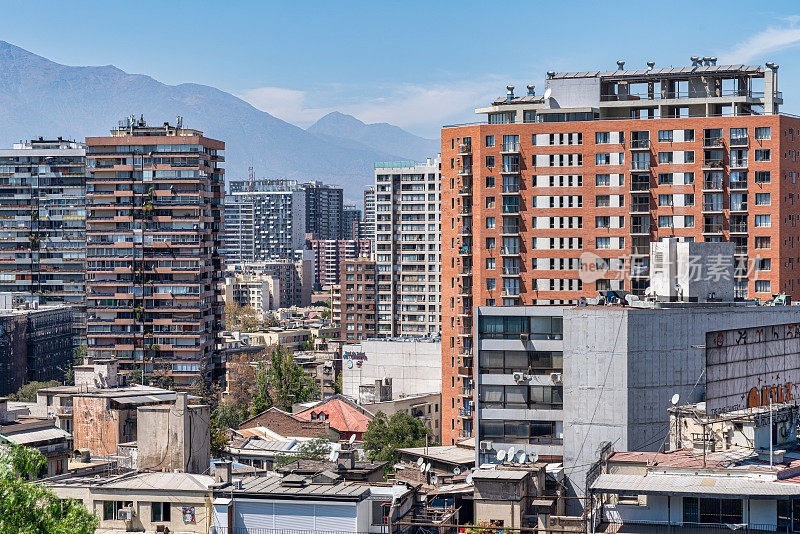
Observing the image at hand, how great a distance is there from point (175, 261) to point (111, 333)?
12.9 m

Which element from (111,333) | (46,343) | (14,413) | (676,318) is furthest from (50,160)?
(676,318)

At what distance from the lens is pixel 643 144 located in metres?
112

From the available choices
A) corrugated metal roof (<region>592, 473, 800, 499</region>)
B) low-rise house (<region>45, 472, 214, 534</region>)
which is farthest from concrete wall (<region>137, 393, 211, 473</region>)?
corrugated metal roof (<region>592, 473, 800, 499</region>)

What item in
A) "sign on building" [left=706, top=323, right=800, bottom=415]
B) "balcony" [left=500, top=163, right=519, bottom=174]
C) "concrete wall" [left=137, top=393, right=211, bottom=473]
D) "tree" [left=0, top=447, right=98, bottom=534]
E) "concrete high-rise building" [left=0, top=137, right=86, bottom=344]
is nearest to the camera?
"tree" [left=0, top=447, right=98, bottom=534]

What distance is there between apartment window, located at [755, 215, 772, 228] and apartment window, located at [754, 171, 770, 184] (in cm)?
351

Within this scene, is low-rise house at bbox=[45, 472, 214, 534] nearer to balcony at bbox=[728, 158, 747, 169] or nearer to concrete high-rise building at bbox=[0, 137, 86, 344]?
balcony at bbox=[728, 158, 747, 169]

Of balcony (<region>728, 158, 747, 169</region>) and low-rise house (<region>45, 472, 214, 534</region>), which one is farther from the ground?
balcony (<region>728, 158, 747, 169</region>)

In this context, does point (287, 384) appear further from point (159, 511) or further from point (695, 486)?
point (695, 486)

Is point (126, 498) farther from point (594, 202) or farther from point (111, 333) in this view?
point (111, 333)

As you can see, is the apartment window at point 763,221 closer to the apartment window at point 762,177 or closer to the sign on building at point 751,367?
the apartment window at point 762,177

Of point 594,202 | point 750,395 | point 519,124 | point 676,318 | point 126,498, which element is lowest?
point 126,498

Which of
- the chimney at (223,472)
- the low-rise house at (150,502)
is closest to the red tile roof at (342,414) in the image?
the low-rise house at (150,502)

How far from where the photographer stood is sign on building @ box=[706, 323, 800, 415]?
5650cm

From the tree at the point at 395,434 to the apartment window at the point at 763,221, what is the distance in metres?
39.5
